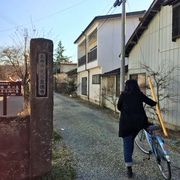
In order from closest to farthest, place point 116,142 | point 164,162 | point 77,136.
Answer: point 164,162 → point 116,142 → point 77,136

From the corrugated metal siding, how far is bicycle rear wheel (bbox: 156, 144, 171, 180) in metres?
6.63

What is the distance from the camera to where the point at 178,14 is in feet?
43.2

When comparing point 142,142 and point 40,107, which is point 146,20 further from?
point 40,107

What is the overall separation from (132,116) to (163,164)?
1055mm

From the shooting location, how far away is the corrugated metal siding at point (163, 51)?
44.5 ft

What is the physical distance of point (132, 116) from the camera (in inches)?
278

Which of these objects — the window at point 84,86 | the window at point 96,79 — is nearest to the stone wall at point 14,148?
the window at point 96,79

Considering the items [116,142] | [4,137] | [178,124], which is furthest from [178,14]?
[4,137]

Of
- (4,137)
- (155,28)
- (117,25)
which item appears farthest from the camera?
(117,25)

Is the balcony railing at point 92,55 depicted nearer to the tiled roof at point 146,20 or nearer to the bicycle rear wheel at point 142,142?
the tiled roof at point 146,20

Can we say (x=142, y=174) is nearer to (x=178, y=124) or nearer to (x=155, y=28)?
(x=178, y=124)

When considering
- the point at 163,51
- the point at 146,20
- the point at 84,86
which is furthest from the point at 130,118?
the point at 84,86

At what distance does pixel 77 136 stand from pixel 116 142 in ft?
5.64

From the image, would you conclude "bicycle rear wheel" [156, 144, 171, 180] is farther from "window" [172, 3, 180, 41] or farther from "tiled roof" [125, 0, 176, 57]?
"tiled roof" [125, 0, 176, 57]
